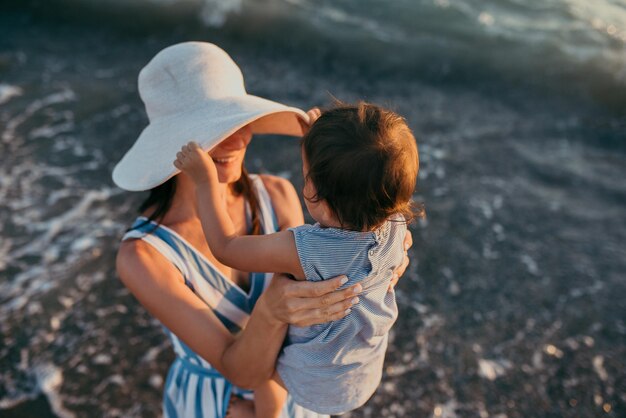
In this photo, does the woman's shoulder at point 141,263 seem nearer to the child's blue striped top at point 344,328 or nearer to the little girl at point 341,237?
the little girl at point 341,237

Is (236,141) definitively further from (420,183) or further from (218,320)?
(420,183)

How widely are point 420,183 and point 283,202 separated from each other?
11.8 feet

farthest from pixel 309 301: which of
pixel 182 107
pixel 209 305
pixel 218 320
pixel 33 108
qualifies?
pixel 33 108

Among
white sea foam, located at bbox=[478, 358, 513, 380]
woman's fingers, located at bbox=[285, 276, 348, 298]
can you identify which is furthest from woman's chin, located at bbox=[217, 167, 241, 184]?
white sea foam, located at bbox=[478, 358, 513, 380]

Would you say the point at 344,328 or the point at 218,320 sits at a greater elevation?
the point at 344,328

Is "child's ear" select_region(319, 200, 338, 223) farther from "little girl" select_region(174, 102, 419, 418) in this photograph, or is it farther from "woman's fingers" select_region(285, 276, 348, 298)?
"woman's fingers" select_region(285, 276, 348, 298)

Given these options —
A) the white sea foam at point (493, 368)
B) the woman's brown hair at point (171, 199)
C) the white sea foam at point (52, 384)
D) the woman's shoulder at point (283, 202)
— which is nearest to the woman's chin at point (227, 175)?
the woman's brown hair at point (171, 199)

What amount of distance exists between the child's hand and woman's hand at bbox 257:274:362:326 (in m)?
0.46

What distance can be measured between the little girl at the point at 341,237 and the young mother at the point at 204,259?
0.08 meters

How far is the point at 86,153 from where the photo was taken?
19.5 ft

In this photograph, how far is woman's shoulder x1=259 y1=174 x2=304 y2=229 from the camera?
2.58 metres

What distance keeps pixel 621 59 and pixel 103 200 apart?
27.5 feet

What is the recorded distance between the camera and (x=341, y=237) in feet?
6.14

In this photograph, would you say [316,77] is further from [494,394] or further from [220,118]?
[220,118]
